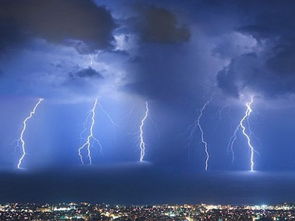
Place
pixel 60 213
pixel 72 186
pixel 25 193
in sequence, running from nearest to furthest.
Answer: pixel 60 213 → pixel 25 193 → pixel 72 186

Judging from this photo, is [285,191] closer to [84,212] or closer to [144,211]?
[144,211]

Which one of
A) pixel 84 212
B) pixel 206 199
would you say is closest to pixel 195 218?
pixel 84 212

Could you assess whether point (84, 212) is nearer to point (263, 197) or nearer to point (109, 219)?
point (109, 219)

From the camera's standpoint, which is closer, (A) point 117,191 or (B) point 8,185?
(A) point 117,191

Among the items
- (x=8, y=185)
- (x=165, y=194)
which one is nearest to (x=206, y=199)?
(x=165, y=194)

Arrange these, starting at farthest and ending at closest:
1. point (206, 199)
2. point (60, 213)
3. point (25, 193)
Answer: point (25, 193) → point (206, 199) → point (60, 213)

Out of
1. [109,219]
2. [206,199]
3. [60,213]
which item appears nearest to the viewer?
[109,219]
